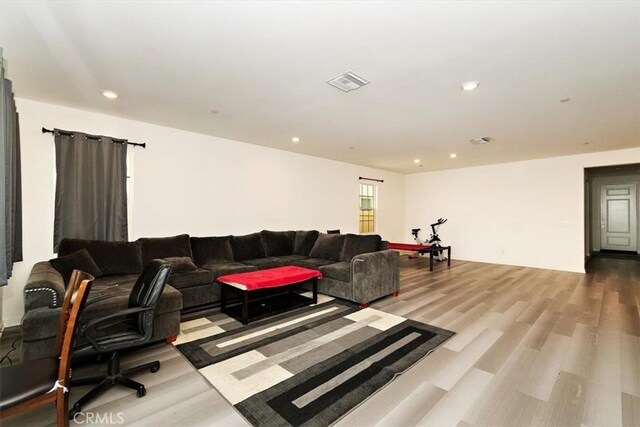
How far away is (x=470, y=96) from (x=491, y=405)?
3.05 meters

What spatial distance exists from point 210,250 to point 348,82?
3.35m

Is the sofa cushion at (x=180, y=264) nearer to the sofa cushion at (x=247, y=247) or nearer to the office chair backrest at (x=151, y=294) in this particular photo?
the sofa cushion at (x=247, y=247)

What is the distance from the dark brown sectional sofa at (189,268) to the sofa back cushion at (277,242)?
2 centimetres

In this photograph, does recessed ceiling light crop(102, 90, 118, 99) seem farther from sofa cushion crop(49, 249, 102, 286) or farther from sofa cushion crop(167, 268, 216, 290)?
sofa cushion crop(167, 268, 216, 290)

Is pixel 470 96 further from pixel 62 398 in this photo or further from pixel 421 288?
pixel 62 398

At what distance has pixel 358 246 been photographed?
4727mm

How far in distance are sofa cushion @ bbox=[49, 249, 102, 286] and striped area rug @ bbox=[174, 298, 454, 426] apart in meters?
1.24

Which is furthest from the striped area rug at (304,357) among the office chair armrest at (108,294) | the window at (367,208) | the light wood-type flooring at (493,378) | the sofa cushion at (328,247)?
the window at (367,208)

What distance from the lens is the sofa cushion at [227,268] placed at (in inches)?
157

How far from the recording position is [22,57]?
245cm

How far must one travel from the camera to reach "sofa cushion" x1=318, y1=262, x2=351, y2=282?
408 centimetres

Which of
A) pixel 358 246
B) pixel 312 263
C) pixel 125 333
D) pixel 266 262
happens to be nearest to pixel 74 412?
pixel 125 333

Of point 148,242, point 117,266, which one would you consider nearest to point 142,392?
point 117,266

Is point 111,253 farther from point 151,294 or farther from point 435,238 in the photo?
point 435,238
